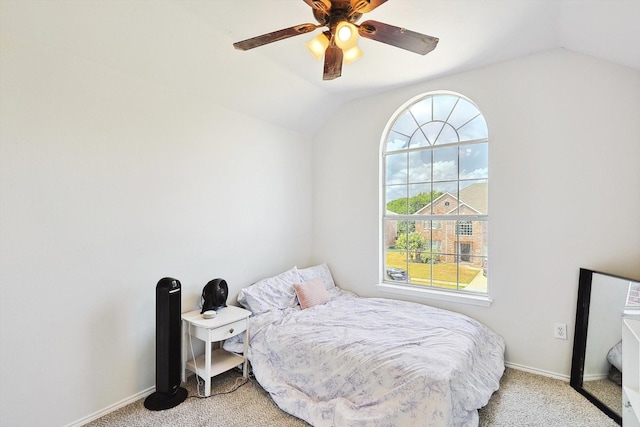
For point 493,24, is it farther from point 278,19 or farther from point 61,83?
point 61,83

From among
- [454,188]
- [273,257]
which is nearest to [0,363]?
[273,257]

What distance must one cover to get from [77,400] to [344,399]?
168cm

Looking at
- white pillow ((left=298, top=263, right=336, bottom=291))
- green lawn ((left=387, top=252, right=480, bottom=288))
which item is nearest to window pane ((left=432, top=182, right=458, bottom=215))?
green lawn ((left=387, top=252, right=480, bottom=288))

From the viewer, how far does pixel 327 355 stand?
6.89ft

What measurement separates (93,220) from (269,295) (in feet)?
4.89

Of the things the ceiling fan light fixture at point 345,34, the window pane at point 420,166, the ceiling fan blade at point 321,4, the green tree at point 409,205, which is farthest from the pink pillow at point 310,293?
the ceiling fan blade at point 321,4

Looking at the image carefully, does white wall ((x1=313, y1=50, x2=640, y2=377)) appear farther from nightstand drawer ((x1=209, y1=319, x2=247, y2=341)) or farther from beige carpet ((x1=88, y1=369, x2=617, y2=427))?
nightstand drawer ((x1=209, y1=319, x2=247, y2=341))

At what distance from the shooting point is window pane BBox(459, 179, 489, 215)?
286cm

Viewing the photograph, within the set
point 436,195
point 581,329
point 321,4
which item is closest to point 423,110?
point 436,195

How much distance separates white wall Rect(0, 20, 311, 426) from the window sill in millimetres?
1589

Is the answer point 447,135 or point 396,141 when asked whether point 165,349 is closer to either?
point 396,141

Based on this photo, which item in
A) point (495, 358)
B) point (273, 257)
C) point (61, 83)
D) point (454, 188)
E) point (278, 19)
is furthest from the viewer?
point (273, 257)

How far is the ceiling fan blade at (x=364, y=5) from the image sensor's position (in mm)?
1478

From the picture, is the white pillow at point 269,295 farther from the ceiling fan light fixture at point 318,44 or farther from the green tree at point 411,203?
the ceiling fan light fixture at point 318,44
